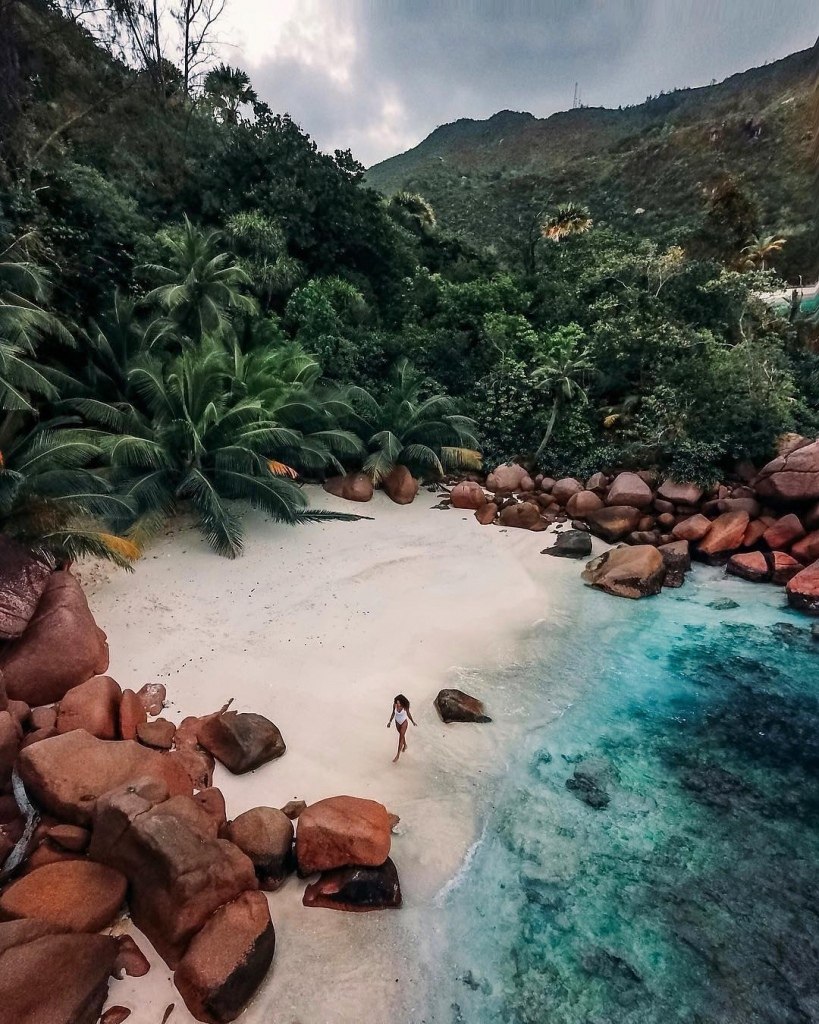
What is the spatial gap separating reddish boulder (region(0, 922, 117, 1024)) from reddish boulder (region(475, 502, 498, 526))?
12.7m

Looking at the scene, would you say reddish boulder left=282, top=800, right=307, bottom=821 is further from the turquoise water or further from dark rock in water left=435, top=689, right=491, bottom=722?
dark rock in water left=435, top=689, right=491, bottom=722

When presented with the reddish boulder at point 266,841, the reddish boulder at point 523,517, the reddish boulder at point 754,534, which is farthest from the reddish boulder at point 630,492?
the reddish boulder at point 266,841

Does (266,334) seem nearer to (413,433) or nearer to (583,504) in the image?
(413,433)

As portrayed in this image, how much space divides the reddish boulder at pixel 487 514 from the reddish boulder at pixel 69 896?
40.3 feet

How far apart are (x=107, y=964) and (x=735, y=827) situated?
7692 millimetres

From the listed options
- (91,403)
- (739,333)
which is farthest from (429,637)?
(739,333)

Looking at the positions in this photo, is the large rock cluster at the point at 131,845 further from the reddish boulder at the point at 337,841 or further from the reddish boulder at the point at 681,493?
the reddish boulder at the point at 681,493

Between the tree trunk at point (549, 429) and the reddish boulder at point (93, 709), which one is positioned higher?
the tree trunk at point (549, 429)

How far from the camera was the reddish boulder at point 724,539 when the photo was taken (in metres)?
14.1

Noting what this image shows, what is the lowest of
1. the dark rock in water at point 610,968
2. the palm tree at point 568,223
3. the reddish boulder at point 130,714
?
the dark rock in water at point 610,968

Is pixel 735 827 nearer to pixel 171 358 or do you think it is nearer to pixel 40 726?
pixel 40 726

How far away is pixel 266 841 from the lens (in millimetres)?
6203

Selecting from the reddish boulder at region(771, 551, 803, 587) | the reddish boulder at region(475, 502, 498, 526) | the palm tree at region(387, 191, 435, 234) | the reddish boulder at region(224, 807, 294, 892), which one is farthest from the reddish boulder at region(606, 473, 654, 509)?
the palm tree at region(387, 191, 435, 234)

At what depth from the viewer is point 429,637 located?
1089cm
